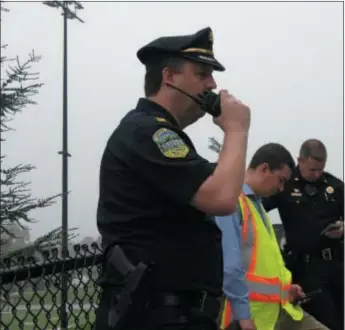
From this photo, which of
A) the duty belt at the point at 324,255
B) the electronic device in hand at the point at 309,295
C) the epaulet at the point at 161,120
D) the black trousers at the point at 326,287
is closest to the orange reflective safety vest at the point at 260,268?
the electronic device in hand at the point at 309,295

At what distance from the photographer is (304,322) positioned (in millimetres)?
4105

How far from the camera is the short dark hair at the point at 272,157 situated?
3770 mm

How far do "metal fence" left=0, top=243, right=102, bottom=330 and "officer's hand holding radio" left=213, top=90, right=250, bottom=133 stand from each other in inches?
36.8

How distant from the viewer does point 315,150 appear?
4.88 metres

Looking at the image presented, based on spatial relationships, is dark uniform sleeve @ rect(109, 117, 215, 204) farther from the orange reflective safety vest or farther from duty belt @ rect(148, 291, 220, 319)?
the orange reflective safety vest

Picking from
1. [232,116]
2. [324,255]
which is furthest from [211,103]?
[324,255]

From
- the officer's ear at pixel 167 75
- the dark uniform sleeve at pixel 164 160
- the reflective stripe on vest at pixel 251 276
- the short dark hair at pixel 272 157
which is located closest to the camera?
the dark uniform sleeve at pixel 164 160

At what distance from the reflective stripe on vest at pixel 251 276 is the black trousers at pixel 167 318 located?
1.23 metres

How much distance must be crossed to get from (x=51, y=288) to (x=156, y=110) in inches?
41.0

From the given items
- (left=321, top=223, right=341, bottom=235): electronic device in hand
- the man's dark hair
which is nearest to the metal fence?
(left=321, top=223, right=341, bottom=235): electronic device in hand

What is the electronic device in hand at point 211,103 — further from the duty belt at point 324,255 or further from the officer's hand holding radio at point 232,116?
the duty belt at point 324,255

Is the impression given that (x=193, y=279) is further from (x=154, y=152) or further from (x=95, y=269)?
(x=95, y=269)

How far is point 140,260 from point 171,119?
469 mm

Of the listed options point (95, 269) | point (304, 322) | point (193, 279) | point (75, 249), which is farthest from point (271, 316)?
point (193, 279)
